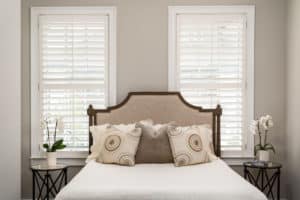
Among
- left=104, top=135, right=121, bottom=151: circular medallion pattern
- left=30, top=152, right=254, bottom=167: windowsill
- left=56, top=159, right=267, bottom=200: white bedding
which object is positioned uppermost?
left=104, top=135, right=121, bottom=151: circular medallion pattern

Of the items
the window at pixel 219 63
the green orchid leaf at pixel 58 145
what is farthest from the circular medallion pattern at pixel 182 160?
the green orchid leaf at pixel 58 145

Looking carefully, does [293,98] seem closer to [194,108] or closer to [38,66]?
[194,108]

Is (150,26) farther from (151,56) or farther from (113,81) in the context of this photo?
(113,81)

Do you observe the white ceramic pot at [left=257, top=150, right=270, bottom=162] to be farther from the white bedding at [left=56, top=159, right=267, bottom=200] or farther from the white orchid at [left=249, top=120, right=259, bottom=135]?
the white bedding at [left=56, top=159, right=267, bottom=200]

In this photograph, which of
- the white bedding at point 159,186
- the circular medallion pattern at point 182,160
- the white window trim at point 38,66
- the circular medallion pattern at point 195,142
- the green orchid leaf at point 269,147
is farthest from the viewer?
the white window trim at point 38,66

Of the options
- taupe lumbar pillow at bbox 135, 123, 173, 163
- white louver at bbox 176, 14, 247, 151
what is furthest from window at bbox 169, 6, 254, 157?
taupe lumbar pillow at bbox 135, 123, 173, 163

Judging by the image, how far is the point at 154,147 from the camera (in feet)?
16.4

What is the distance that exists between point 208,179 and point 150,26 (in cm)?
224

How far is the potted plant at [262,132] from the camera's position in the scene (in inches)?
213

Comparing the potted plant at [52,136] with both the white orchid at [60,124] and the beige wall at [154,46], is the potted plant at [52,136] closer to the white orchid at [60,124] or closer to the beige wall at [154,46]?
the white orchid at [60,124]

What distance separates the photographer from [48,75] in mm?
5699

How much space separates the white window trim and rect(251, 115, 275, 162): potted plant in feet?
5.20

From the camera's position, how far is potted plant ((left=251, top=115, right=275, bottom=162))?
5.42 meters

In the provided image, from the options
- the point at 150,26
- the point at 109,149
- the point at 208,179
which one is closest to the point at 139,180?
the point at 208,179
